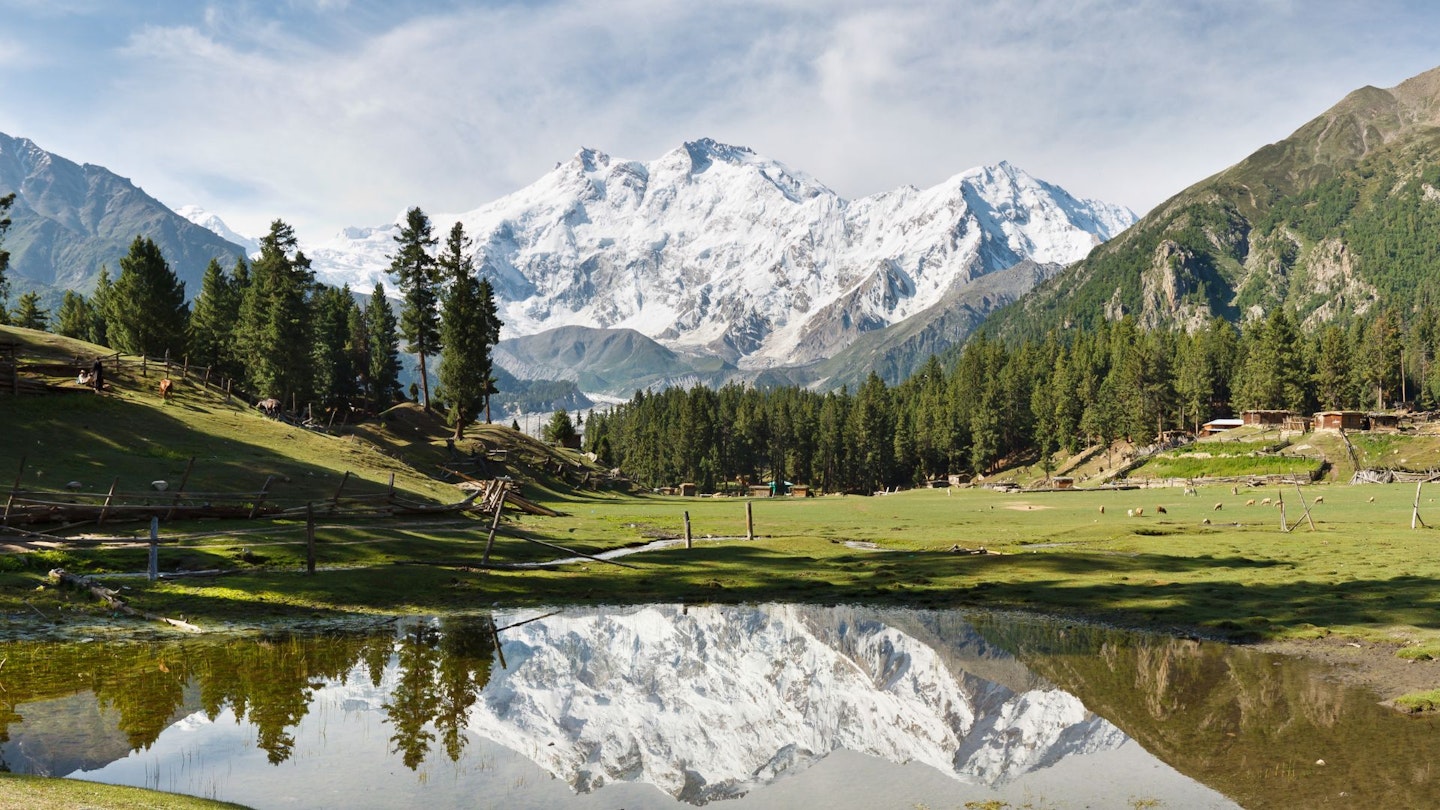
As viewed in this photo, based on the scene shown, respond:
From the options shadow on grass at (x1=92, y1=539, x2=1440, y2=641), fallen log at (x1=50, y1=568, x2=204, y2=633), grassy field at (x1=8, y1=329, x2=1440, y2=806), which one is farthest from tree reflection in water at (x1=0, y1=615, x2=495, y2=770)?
shadow on grass at (x1=92, y1=539, x2=1440, y2=641)

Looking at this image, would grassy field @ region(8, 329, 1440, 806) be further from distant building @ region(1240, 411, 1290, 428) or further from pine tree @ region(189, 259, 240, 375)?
distant building @ region(1240, 411, 1290, 428)

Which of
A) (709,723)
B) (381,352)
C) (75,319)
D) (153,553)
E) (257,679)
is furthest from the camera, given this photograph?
(381,352)

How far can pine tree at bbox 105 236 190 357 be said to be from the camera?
10819 centimetres

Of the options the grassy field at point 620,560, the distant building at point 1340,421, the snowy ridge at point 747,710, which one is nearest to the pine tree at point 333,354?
the grassy field at point 620,560

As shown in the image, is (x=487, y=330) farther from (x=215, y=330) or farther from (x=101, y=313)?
(x=101, y=313)

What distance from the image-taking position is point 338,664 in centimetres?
2398

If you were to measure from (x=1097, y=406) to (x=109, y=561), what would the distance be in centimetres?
17859

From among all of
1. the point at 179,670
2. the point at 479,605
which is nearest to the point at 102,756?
the point at 179,670

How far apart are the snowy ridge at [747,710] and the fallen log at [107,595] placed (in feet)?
32.1

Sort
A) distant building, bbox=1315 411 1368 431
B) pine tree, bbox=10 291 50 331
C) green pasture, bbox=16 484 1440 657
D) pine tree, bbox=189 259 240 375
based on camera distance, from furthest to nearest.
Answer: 1. distant building, bbox=1315 411 1368 431
2. pine tree, bbox=10 291 50 331
3. pine tree, bbox=189 259 240 375
4. green pasture, bbox=16 484 1440 657

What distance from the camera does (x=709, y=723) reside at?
20500 mm

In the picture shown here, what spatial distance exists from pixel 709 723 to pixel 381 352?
153 metres

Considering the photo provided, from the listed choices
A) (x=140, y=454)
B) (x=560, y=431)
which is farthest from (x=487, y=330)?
(x=560, y=431)

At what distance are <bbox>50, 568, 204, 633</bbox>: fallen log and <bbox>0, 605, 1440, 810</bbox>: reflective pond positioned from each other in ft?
6.87
